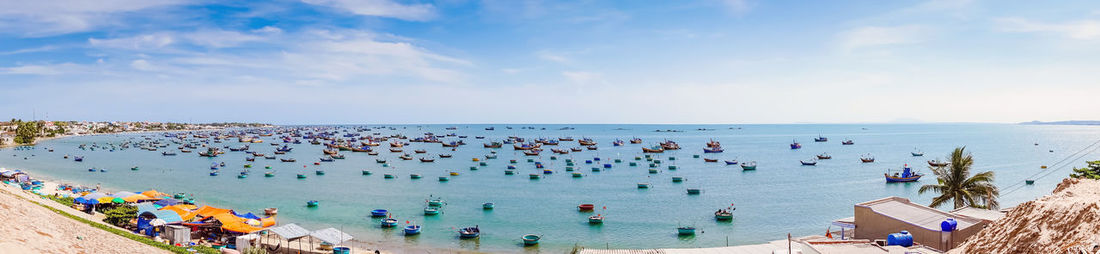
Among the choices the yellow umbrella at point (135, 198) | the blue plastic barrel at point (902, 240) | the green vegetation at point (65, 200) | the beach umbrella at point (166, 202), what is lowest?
the beach umbrella at point (166, 202)

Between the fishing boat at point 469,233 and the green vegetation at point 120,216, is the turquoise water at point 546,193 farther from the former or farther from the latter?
the green vegetation at point 120,216

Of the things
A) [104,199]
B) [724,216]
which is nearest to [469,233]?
[724,216]

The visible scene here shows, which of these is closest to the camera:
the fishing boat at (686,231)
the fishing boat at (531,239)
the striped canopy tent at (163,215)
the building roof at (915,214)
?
the building roof at (915,214)

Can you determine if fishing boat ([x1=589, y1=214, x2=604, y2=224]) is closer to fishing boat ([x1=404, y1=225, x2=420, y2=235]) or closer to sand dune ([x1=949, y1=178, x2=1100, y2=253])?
fishing boat ([x1=404, y1=225, x2=420, y2=235])

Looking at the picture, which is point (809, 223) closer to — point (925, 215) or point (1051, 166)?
point (925, 215)

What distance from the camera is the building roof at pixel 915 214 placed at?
19.9 m

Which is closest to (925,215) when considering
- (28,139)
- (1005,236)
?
(1005,236)

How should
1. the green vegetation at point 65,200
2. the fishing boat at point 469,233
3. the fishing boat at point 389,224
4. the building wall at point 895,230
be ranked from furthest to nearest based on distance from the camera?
the fishing boat at point 389,224, the fishing boat at point 469,233, the green vegetation at point 65,200, the building wall at point 895,230

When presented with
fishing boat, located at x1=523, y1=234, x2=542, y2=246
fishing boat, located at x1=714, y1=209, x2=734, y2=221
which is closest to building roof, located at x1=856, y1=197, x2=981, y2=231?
fishing boat, located at x1=714, y1=209, x2=734, y2=221

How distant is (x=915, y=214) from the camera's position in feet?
70.1

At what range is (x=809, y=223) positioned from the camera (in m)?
39.0

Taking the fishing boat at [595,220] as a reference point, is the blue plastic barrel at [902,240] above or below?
above

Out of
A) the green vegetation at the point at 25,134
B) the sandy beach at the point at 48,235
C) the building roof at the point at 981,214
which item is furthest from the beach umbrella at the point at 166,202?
the green vegetation at the point at 25,134

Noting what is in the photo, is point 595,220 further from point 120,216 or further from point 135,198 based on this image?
point 135,198
